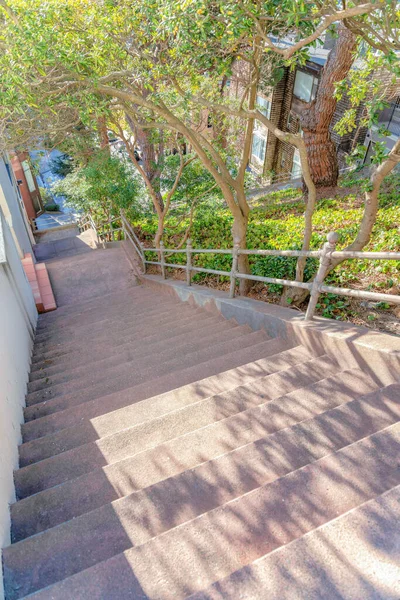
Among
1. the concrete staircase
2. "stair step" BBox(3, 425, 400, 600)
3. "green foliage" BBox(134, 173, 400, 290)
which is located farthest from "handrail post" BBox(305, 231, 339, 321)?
"stair step" BBox(3, 425, 400, 600)

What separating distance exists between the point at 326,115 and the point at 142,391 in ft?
28.2

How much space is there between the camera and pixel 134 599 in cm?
164

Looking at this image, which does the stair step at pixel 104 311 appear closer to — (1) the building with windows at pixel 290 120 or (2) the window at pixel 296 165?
(1) the building with windows at pixel 290 120

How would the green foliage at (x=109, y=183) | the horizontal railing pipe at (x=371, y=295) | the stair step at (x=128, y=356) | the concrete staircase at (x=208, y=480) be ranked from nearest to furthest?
1. the concrete staircase at (x=208, y=480)
2. the horizontal railing pipe at (x=371, y=295)
3. the stair step at (x=128, y=356)
4. the green foliage at (x=109, y=183)

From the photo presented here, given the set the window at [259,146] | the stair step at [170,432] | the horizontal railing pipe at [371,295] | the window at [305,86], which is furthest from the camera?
the window at [259,146]

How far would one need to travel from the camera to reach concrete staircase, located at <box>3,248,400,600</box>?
1.67m

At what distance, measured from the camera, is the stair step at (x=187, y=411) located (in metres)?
2.85

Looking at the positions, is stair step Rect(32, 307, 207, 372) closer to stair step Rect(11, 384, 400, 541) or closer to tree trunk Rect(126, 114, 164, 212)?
stair step Rect(11, 384, 400, 541)

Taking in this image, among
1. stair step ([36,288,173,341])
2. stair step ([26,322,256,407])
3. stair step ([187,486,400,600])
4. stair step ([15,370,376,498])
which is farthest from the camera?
stair step ([36,288,173,341])

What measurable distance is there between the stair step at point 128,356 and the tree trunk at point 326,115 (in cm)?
668

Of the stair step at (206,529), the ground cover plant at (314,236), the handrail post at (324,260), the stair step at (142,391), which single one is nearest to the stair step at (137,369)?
the stair step at (142,391)

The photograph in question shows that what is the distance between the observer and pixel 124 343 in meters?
5.08

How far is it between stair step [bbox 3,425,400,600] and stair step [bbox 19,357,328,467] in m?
0.71

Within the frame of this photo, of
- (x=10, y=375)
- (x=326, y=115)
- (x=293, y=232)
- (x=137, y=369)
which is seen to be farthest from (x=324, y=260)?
(x=326, y=115)
